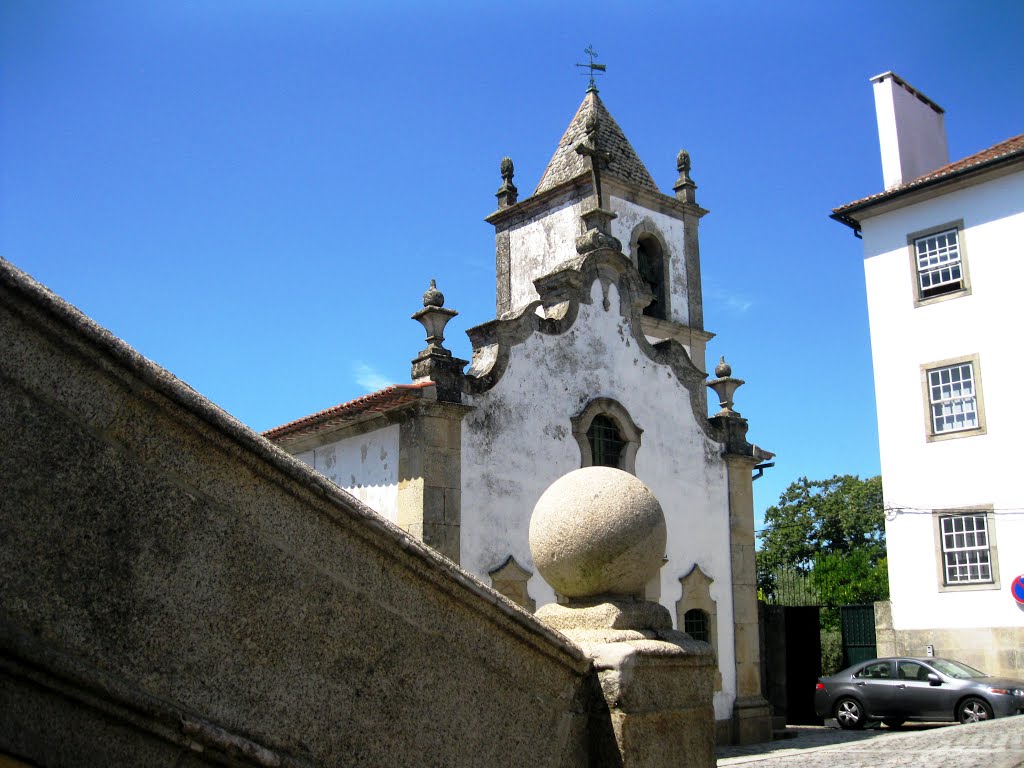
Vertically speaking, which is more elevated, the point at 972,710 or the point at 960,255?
the point at 960,255

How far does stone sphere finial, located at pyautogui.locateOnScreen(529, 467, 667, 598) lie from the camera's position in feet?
15.3

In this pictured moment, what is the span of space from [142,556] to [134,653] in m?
0.29

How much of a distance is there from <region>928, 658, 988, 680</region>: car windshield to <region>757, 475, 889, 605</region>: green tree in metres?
34.0

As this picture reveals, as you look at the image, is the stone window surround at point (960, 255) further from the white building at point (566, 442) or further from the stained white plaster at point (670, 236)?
the white building at point (566, 442)

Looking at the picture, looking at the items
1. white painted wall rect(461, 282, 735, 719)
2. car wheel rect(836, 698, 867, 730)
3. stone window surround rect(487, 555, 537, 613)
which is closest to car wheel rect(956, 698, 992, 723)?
car wheel rect(836, 698, 867, 730)

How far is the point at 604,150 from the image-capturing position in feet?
82.5

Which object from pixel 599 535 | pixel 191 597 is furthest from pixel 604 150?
pixel 191 597

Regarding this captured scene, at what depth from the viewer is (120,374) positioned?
3004 mm

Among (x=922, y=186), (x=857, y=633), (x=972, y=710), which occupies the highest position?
(x=922, y=186)

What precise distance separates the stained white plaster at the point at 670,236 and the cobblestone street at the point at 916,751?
42.9 ft

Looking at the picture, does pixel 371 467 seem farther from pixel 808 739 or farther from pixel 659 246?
pixel 659 246

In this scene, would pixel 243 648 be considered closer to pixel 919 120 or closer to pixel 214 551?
pixel 214 551

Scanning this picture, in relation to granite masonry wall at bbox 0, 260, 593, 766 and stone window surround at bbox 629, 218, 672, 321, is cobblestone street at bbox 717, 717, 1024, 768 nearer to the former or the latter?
granite masonry wall at bbox 0, 260, 593, 766

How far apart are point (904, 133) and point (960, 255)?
407 cm
